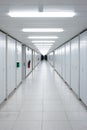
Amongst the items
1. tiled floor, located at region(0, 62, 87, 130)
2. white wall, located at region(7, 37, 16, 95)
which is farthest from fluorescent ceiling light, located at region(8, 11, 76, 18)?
white wall, located at region(7, 37, 16, 95)

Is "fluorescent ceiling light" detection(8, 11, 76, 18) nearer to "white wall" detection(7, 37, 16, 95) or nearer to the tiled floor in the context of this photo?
the tiled floor

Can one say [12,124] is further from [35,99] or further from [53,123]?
[35,99]

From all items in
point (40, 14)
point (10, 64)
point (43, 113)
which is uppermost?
point (40, 14)

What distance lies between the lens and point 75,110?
5227 millimetres

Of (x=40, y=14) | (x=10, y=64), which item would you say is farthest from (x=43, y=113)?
(x=10, y=64)

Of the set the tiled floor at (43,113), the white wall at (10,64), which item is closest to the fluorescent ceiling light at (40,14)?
the tiled floor at (43,113)

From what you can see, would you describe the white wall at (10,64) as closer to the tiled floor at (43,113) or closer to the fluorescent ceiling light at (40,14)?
the tiled floor at (43,113)

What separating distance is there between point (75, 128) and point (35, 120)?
106 centimetres

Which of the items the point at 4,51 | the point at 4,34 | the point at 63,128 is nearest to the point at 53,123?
the point at 63,128

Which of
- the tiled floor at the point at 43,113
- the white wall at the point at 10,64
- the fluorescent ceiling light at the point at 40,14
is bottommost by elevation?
the tiled floor at the point at 43,113

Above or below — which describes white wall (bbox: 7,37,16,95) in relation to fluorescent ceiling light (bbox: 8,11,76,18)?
below

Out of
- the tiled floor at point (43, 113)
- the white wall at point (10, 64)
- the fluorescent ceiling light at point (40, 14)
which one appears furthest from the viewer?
the white wall at point (10, 64)

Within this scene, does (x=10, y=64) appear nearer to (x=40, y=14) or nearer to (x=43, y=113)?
(x=43, y=113)

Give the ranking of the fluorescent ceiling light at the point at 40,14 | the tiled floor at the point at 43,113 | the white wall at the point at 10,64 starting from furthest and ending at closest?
the white wall at the point at 10,64
the tiled floor at the point at 43,113
the fluorescent ceiling light at the point at 40,14
